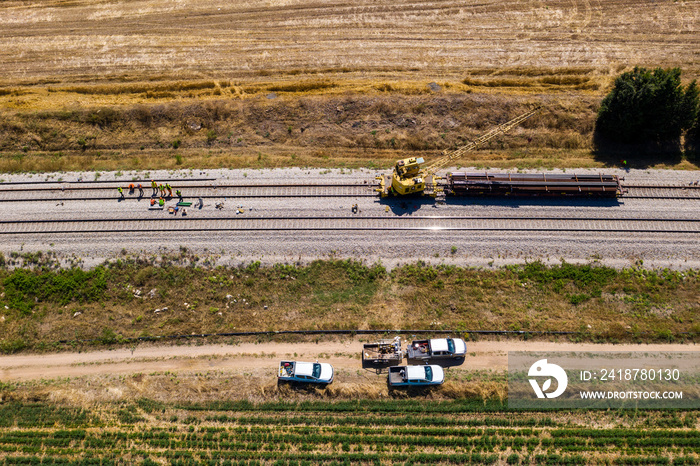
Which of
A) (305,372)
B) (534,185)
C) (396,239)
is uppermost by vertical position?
(534,185)

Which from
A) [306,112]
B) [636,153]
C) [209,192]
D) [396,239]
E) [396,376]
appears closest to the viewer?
[396,376]

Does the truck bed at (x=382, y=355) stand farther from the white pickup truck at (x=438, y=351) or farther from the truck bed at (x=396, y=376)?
the white pickup truck at (x=438, y=351)

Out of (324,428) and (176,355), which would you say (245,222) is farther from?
(324,428)

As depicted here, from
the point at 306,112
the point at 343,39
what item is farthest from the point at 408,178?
the point at 343,39

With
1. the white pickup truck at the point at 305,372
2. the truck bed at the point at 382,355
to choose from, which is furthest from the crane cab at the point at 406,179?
the white pickup truck at the point at 305,372

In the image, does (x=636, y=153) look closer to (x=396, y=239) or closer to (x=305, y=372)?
(x=396, y=239)

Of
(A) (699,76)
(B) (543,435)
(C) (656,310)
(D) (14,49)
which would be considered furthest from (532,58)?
(D) (14,49)

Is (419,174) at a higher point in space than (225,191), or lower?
higher
